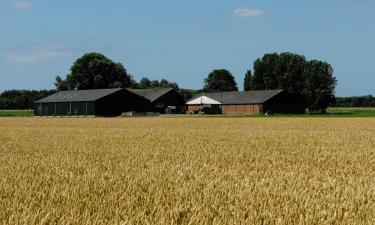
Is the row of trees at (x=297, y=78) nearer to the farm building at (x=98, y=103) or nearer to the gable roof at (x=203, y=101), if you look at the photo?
the gable roof at (x=203, y=101)

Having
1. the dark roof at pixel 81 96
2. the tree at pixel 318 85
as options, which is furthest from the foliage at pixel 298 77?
the dark roof at pixel 81 96

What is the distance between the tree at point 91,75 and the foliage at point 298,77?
37046 millimetres

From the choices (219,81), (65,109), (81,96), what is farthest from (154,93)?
(219,81)

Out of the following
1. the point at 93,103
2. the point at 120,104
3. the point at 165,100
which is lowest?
the point at 120,104

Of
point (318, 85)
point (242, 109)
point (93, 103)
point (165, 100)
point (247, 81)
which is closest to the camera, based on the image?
point (93, 103)

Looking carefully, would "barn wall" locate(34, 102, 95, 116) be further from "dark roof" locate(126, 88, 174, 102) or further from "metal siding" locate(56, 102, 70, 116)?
"dark roof" locate(126, 88, 174, 102)

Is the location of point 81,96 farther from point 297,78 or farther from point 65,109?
point 297,78

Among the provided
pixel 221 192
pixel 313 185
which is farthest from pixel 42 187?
pixel 313 185

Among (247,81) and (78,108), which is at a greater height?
(247,81)

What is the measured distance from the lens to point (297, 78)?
141750 mm

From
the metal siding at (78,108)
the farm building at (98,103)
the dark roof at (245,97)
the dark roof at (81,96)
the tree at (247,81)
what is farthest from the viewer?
the tree at (247,81)

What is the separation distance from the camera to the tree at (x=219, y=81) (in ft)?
604

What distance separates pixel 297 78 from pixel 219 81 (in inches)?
1814

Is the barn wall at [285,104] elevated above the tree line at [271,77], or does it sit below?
below
